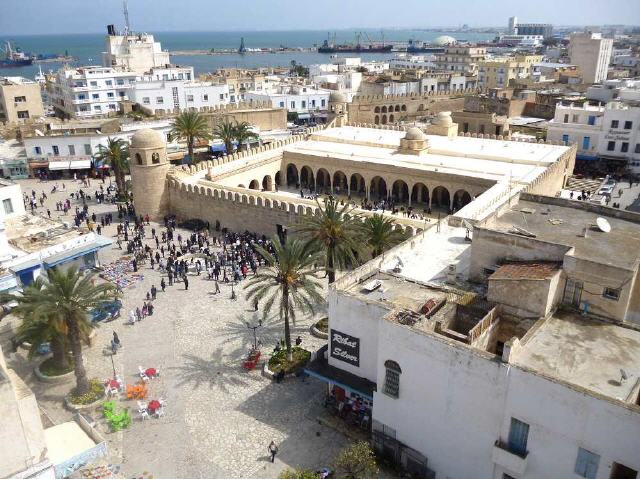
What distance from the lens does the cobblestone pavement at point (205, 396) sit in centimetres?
1582

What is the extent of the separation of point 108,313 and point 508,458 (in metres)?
16.9

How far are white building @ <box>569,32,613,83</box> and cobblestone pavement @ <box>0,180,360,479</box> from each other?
284ft

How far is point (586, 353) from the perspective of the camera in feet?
44.2

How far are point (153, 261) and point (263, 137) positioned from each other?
94.1 ft

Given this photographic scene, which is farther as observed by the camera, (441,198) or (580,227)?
(441,198)

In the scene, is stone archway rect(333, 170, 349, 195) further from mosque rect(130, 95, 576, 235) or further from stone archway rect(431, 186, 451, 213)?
stone archway rect(431, 186, 451, 213)

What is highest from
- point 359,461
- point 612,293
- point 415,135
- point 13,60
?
point 13,60

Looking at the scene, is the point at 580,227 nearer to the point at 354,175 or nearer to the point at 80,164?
the point at 354,175

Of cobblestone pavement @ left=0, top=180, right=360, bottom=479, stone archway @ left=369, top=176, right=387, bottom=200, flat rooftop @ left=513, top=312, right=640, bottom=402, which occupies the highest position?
flat rooftop @ left=513, top=312, right=640, bottom=402

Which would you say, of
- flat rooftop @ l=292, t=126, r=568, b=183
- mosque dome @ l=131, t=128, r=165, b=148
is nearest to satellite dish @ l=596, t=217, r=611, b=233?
flat rooftop @ l=292, t=126, r=568, b=183

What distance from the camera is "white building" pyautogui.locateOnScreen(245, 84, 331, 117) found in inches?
2591

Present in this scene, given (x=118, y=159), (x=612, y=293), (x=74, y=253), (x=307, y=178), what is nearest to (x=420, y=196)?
(x=307, y=178)

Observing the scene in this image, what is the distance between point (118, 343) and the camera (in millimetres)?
21172

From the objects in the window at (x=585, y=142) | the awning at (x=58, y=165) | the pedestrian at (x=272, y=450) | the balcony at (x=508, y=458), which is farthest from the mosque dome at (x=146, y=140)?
the window at (x=585, y=142)
